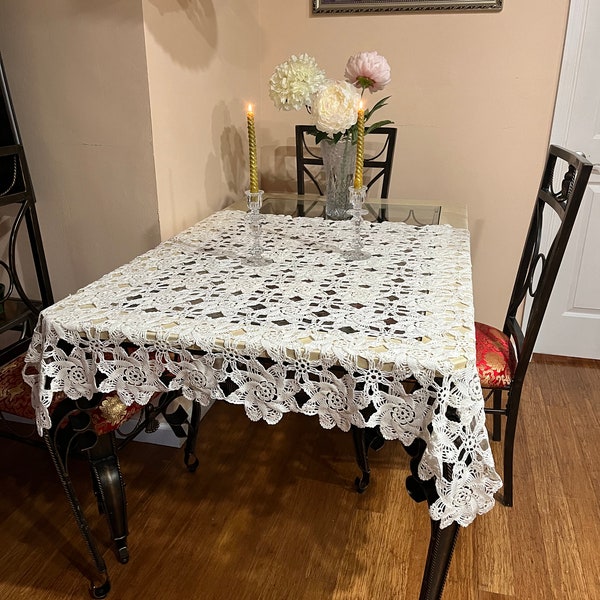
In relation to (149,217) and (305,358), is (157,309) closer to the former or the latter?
(305,358)

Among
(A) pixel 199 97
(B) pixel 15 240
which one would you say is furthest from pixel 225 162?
(B) pixel 15 240

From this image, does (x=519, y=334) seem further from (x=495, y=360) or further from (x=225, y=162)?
(x=225, y=162)

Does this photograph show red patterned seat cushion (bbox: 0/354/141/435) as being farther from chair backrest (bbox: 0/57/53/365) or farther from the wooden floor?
the wooden floor

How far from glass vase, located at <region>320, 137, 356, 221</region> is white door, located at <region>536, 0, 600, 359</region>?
103 cm

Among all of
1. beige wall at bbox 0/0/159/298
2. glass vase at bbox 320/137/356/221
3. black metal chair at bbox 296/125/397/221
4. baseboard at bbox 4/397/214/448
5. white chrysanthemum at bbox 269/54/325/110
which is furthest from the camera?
black metal chair at bbox 296/125/397/221

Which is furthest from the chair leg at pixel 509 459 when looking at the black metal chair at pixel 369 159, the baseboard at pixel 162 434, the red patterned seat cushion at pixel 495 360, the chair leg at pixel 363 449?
the baseboard at pixel 162 434

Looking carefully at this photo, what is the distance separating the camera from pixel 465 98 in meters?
2.41

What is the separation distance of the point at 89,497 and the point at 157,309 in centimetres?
93

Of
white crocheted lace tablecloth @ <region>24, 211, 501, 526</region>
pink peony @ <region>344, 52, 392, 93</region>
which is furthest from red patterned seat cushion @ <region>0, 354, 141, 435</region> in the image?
pink peony @ <region>344, 52, 392, 93</region>

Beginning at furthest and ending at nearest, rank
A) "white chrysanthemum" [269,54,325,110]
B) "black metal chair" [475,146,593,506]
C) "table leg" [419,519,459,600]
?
"white chrysanthemum" [269,54,325,110] → "black metal chair" [475,146,593,506] → "table leg" [419,519,459,600]

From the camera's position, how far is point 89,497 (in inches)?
69.7

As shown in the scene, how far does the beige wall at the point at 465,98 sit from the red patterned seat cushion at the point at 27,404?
1.59 metres

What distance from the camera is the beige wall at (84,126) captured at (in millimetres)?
1633

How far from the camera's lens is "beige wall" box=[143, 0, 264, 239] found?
1.73m
